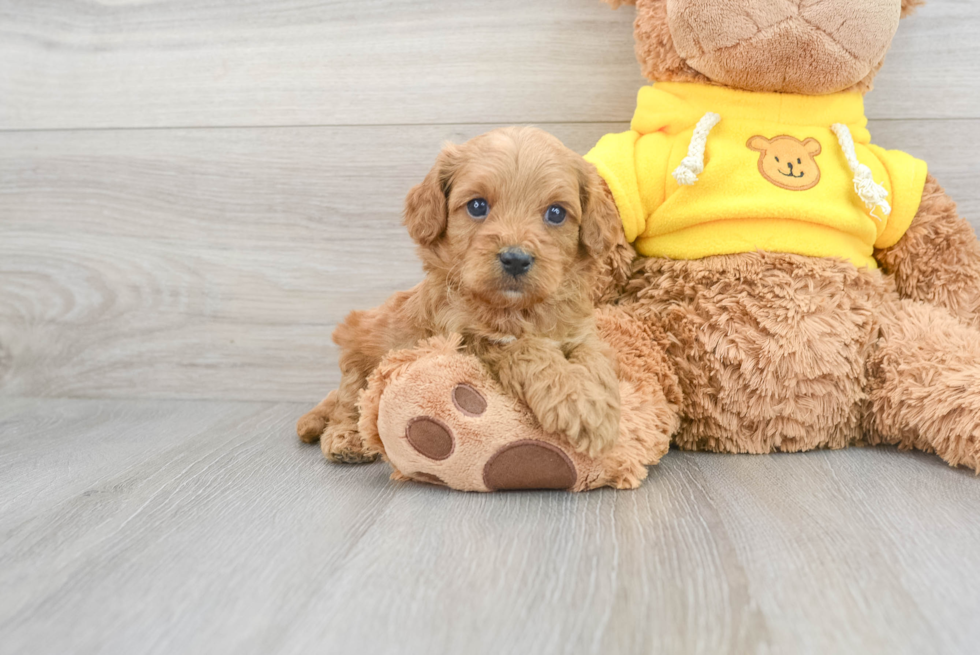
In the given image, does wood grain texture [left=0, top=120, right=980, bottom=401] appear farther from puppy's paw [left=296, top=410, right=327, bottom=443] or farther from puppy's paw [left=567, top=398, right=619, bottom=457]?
puppy's paw [left=567, top=398, right=619, bottom=457]

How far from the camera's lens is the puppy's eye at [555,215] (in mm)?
1219

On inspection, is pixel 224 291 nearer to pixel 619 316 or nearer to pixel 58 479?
pixel 58 479

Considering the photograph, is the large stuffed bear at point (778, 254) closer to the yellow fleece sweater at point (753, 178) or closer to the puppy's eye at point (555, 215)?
the yellow fleece sweater at point (753, 178)

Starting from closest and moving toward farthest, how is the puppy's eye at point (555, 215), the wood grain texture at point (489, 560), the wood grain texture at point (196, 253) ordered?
1. the wood grain texture at point (489, 560)
2. the puppy's eye at point (555, 215)
3. the wood grain texture at point (196, 253)

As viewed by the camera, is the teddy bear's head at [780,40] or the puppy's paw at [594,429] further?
the teddy bear's head at [780,40]

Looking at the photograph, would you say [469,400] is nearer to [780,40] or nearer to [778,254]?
[778,254]

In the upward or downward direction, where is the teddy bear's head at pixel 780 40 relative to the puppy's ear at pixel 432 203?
upward

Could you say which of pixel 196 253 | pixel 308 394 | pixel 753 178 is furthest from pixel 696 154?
pixel 196 253

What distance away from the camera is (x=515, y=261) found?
112 cm

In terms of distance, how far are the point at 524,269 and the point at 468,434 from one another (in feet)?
0.91

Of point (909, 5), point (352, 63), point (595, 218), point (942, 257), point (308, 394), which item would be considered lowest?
point (308, 394)

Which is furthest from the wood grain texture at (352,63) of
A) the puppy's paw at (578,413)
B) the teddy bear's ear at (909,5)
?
the puppy's paw at (578,413)

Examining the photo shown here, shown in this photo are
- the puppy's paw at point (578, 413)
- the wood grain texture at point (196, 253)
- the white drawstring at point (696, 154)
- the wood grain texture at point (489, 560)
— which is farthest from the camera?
the wood grain texture at point (196, 253)

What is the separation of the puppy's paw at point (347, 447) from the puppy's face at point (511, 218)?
15.0 inches
